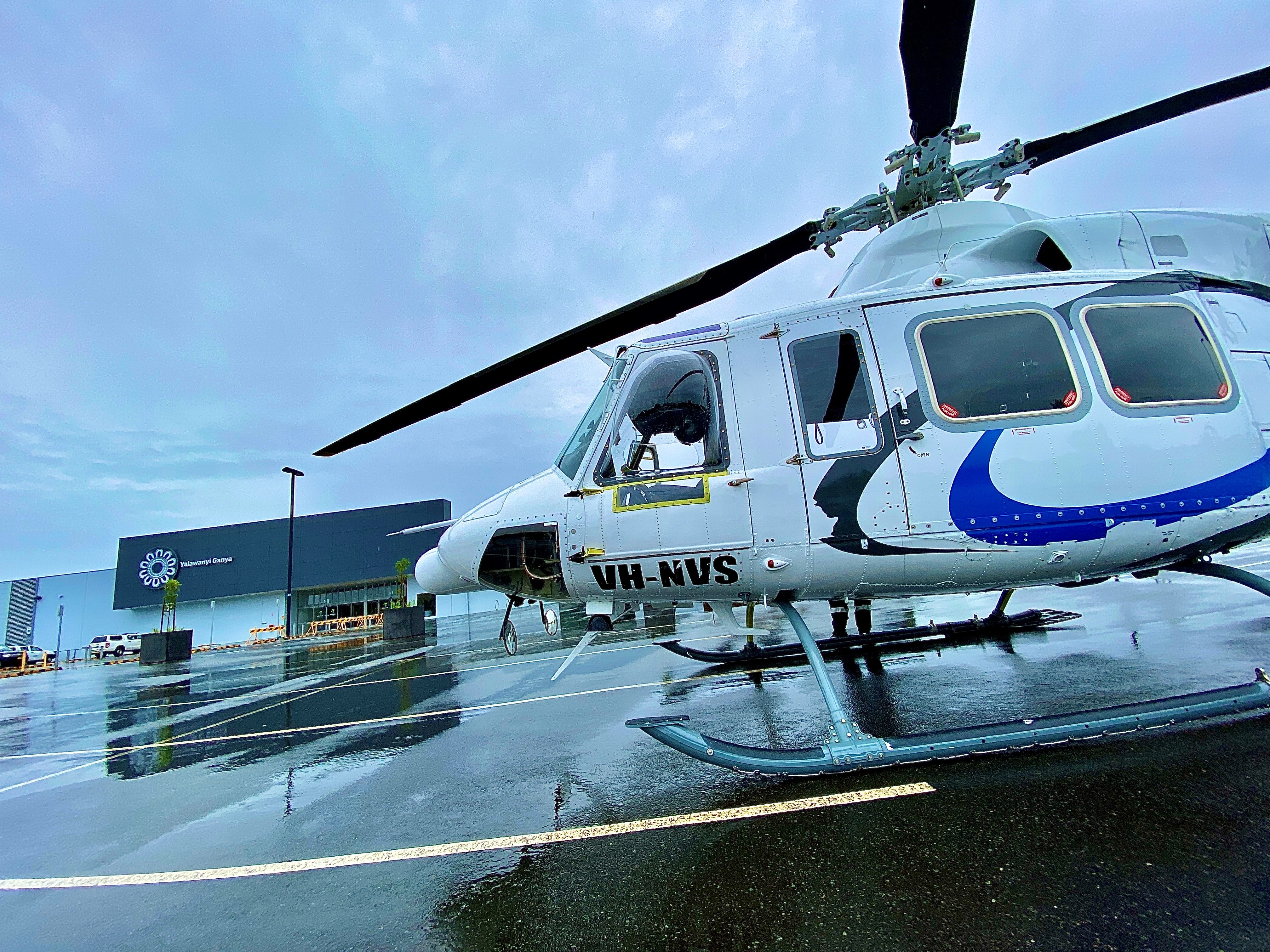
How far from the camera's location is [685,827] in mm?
3287

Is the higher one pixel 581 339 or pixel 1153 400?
pixel 581 339

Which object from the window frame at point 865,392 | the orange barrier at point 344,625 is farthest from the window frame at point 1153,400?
the orange barrier at point 344,625

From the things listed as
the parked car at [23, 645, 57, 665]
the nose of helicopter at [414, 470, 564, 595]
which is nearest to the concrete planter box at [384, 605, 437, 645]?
the nose of helicopter at [414, 470, 564, 595]

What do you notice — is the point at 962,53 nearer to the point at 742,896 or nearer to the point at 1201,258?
the point at 1201,258

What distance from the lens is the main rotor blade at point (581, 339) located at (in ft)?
15.4

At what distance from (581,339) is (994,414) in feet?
10.6

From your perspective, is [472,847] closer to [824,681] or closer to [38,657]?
[824,681]

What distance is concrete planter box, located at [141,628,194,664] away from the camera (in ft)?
73.7

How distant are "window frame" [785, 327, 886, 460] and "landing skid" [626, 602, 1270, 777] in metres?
1.65

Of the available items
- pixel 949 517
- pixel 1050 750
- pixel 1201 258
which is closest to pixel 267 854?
pixel 949 517

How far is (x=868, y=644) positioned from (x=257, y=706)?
9997 millimetres

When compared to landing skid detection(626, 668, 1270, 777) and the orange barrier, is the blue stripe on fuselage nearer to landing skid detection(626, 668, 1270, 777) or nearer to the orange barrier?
landing skid detection(626, 668, 1270, 777)

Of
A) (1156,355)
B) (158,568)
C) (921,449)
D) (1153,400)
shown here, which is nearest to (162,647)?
(921,449)

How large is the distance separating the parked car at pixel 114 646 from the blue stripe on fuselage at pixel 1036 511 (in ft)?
161
